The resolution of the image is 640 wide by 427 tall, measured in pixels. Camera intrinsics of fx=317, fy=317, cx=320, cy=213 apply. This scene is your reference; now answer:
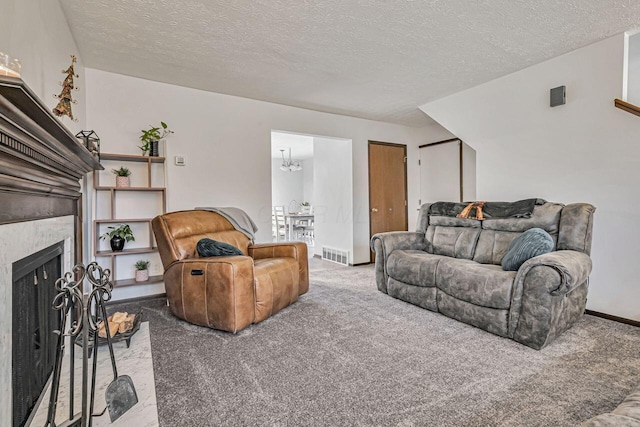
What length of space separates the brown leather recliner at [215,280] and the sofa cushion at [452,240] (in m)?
1.57

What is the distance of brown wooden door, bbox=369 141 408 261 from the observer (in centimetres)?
540

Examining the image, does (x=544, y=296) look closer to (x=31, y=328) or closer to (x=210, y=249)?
(x=210, y=249)

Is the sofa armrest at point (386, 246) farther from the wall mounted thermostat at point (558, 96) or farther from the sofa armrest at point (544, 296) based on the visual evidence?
the wall mounted thermostat at point (558, 96)

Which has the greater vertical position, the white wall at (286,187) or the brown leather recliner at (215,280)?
the white wall at (286,187)

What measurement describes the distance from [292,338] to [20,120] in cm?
203

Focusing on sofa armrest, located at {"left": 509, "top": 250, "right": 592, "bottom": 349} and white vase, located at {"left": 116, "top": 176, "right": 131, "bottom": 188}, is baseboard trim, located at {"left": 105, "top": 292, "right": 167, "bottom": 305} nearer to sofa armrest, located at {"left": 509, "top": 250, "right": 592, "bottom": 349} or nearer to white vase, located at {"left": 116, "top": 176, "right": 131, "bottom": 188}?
white vase, located at {"left": 116, "top": 176, "right": 131, "bottom": 188}

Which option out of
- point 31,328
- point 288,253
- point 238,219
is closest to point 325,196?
point 238,219

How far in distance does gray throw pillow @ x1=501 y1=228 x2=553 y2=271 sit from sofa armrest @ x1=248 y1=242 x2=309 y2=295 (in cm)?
188

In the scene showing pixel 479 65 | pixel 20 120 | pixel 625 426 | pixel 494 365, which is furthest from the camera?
Result: pixel 479 65

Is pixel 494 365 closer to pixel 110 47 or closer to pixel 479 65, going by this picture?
pixel 479 65

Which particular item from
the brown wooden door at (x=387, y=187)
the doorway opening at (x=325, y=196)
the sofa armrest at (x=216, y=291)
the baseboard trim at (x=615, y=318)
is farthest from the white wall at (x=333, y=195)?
the baseboard trim at (x=615, y=318)

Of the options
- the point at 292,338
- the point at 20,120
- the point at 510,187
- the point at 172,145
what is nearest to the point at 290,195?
the point at 172,145

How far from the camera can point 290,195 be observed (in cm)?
998

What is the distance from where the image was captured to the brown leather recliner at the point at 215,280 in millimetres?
2455
